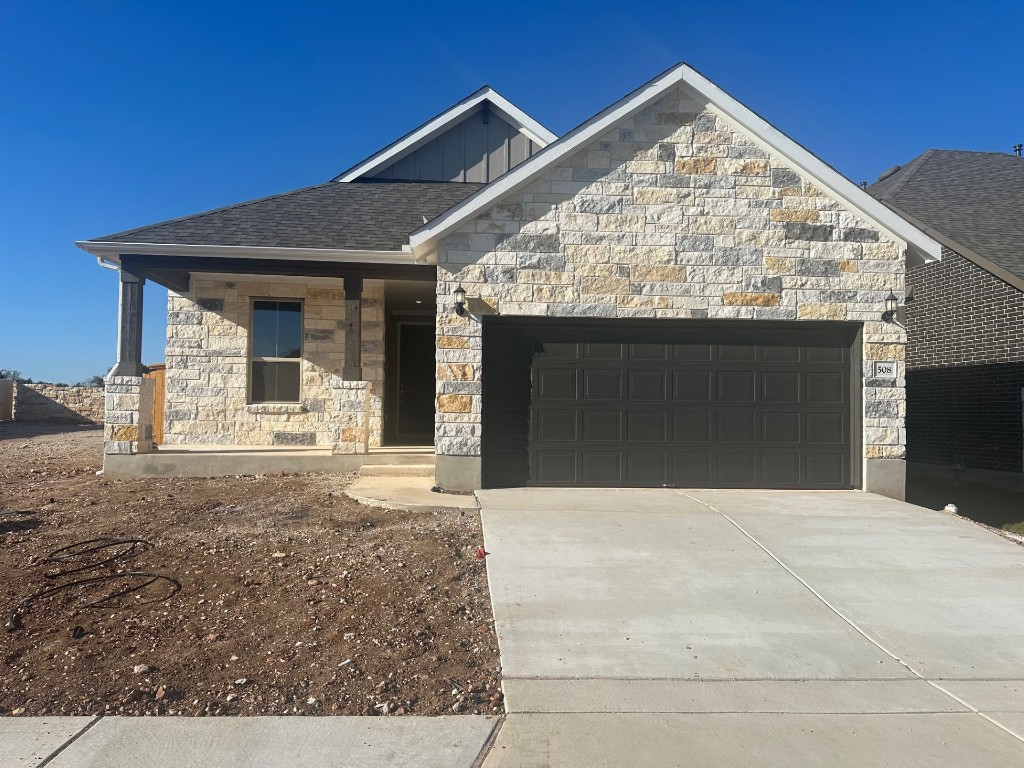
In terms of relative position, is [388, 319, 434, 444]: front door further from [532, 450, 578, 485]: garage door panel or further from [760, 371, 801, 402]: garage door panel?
[760, 371, 801, 402]: garage door panel

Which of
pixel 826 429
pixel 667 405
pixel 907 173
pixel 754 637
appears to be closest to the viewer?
pixel 754 637

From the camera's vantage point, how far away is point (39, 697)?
139 inches

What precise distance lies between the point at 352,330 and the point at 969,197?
1330 centimetres

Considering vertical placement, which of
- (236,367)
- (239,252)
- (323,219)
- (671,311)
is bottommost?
(236,367)

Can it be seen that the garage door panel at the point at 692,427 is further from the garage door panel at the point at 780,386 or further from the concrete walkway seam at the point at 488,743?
the concrete walkway seam at the point at 488,743

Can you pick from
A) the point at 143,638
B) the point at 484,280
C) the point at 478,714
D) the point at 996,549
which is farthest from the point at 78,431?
the point at 996,549

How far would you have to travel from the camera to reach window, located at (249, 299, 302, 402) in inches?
468

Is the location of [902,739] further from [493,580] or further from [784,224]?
[784,224]

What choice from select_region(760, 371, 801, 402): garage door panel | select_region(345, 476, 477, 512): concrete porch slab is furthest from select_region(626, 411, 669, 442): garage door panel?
select_region(345, 476, 477, 512): concrete porch slab

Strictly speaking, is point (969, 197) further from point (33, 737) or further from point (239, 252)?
point (33, 737)

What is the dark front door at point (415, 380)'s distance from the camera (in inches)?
507

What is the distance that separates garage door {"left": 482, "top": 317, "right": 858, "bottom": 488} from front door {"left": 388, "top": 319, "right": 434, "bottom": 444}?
4387 mm

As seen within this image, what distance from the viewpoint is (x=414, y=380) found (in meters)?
13.0

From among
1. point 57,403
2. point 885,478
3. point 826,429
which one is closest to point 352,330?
point 826,429
